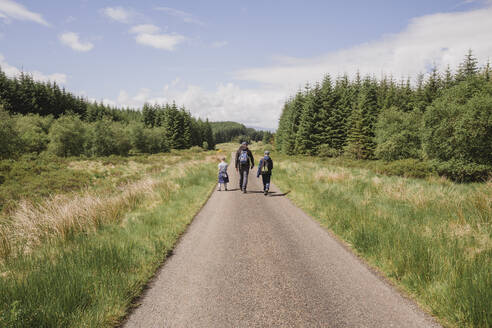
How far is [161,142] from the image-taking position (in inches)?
2643

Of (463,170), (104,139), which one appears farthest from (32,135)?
(463,170)

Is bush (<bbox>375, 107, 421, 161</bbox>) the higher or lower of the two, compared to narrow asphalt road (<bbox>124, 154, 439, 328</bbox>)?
higher

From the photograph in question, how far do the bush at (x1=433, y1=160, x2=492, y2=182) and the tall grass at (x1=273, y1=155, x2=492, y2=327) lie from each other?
2186 cm

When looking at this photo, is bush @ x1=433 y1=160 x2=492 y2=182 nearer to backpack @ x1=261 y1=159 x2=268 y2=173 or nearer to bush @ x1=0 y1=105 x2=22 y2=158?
backpack @ x1=261 y1=159 x2=268 y2=173

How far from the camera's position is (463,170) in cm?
2438

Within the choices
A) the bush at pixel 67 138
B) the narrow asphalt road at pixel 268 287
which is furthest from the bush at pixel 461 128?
the bush at pixel 67 138

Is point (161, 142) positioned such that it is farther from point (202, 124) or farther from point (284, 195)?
point (284, 195)

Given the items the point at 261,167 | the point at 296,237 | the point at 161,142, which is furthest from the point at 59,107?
the point at 296,237

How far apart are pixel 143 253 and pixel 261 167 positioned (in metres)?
7.78

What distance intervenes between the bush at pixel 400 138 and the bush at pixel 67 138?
57866 mm

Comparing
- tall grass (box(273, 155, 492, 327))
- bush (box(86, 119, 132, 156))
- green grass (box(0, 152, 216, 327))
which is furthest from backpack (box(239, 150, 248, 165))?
bush (box(86, 119, 132, 156))

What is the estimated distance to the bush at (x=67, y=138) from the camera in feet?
149

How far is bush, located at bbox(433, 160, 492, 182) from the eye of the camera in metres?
24.0

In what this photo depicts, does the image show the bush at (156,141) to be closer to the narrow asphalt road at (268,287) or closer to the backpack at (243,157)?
the backpack at (243,157)
